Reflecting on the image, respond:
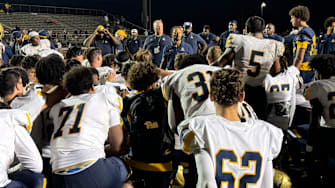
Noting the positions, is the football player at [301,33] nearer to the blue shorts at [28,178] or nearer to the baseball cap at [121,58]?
the baseball cap at [121,58]

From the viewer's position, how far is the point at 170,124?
9.71 ft

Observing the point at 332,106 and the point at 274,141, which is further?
the point at 332,106

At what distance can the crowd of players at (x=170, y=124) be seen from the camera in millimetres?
1823

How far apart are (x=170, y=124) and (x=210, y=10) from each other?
35.9 meters

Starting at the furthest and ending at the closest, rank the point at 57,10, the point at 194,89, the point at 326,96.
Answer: the point at 57,10, the point at 326,96, the point at 194,89

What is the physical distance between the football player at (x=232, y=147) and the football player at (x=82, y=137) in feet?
3.01

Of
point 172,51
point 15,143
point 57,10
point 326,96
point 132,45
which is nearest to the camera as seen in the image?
point 15,143

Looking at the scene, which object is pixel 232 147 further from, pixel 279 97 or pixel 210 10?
pixel 210 10

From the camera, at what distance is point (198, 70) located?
2.86 metres

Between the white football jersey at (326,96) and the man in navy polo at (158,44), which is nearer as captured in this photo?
the white football jersey at (326,96)

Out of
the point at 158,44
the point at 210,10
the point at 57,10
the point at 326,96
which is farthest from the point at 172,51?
the point at 210,10

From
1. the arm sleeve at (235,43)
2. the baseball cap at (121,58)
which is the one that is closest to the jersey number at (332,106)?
the arm sleeve at (235,43)

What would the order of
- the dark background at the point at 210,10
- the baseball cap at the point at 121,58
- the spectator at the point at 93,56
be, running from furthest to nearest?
the dark background at the point at 210,10 → the baseball cap at the point at 121,58 → the spectator at the point at 93,56

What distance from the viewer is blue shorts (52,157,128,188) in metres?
2.35
